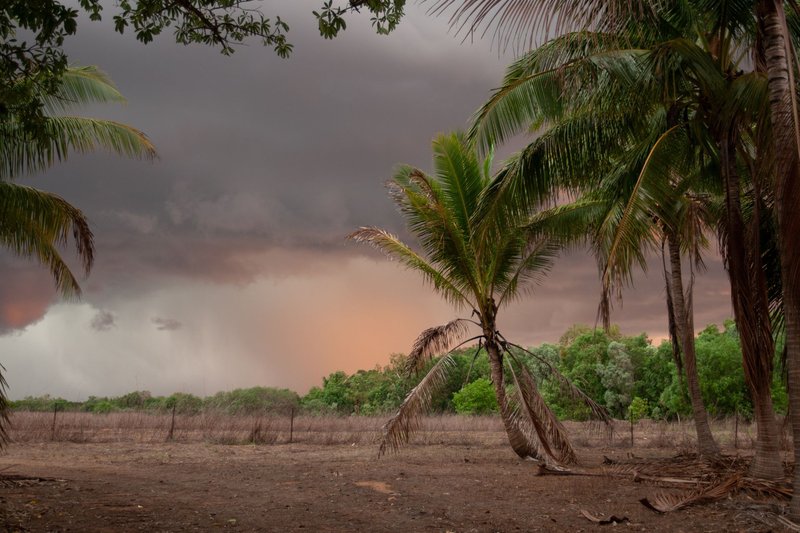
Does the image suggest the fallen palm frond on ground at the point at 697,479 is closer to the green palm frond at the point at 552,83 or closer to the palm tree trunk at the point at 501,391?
the palm tree trunk at the point at 501,391

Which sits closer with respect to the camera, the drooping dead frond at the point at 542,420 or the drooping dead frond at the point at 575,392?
the drooping dead frond at the point at 542,420

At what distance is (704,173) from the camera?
11.9 meters

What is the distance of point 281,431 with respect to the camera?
766 inches

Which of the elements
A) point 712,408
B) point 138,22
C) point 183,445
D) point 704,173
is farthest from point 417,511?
point 712,408

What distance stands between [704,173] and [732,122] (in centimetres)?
310

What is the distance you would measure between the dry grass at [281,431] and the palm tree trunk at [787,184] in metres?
9.16

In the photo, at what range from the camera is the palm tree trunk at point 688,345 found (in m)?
12.1

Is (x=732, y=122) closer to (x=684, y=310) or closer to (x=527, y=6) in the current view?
(x=684, y=310)

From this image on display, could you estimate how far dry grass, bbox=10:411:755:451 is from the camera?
17766mm

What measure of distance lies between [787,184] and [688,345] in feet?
19.9

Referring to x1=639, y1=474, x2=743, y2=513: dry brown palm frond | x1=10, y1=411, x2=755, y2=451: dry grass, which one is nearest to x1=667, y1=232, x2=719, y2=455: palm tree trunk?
x1=639, y1=474, x2=743, y2=513: dry brown palm frond

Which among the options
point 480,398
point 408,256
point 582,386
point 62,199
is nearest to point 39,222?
point 62,199

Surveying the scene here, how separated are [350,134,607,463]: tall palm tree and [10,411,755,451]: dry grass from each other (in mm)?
5245

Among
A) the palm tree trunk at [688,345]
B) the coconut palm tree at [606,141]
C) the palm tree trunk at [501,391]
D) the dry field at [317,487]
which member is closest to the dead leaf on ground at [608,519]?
the dry field at [317,487]
